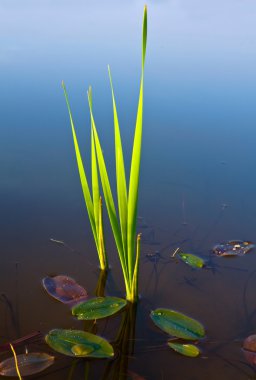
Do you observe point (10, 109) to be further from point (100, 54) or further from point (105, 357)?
point (105, 357)

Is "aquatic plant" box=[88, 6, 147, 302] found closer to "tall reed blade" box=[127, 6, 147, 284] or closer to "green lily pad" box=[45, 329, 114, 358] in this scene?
"tall reed blade" box=[127, 6, 147, 284]

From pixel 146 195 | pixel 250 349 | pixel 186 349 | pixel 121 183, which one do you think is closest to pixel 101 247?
pixel 121 183

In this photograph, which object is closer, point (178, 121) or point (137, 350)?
point (137, 350)

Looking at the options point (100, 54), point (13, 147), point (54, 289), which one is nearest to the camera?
point (54, 289)

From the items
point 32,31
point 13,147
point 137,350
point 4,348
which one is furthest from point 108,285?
point 32,31

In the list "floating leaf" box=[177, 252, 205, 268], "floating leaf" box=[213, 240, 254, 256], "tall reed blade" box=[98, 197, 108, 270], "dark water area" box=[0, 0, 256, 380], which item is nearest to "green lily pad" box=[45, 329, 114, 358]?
"dark water area" box=[0, 0, 256, 380]

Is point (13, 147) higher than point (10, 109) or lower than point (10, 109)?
lower

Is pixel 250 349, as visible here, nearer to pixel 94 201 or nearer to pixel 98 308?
pixel 98 308
